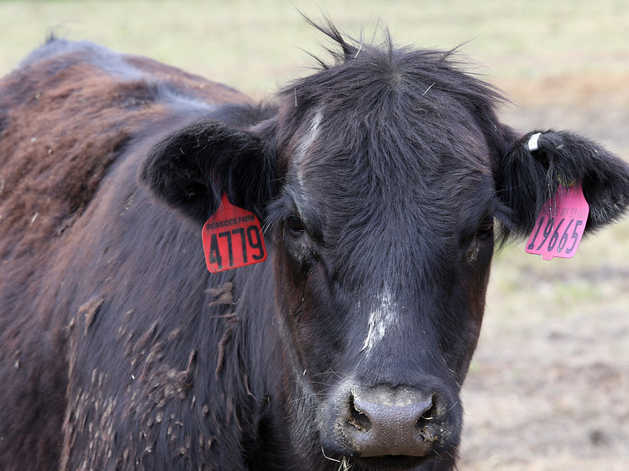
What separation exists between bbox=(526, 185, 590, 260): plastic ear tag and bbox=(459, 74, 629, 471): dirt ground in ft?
2.66

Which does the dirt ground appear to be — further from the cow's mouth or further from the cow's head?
the cow's mouth

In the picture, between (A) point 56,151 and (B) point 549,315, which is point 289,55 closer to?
(B) point 549,315

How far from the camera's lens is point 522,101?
749 inches

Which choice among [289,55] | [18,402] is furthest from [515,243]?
[289,55]

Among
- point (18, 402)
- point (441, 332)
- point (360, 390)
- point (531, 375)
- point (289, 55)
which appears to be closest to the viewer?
point (360, 390)

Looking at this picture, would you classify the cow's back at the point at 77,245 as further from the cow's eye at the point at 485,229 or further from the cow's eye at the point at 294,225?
the cow's eye at the point at 485,229

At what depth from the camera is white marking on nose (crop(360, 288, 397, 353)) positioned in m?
2.80

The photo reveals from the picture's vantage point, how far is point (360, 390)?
8.91 ft

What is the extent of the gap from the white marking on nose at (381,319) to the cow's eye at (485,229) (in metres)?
0.56

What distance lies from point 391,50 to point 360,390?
5.04 feet

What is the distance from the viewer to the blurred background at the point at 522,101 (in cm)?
650

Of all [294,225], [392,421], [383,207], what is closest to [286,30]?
[294,225]

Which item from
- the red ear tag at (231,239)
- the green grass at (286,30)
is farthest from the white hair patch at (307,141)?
the green grass at (286,30)

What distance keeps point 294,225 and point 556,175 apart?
3.68ft
